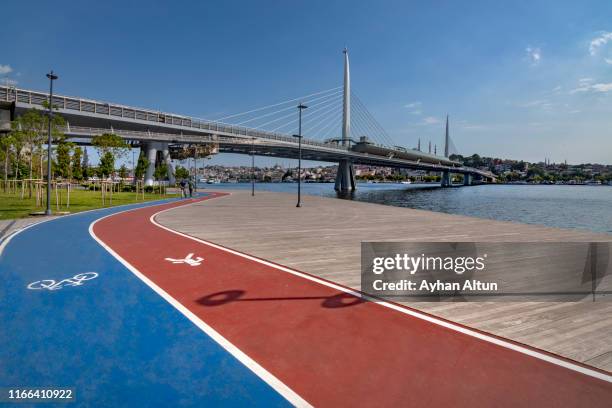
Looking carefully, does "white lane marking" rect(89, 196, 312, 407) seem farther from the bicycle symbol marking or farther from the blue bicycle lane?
the bicycle symbol marking

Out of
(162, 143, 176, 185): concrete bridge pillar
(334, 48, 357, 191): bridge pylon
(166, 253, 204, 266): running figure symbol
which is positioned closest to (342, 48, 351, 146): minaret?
(334, 48, 357, 191): bridge pylon

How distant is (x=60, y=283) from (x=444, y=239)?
11.6 m

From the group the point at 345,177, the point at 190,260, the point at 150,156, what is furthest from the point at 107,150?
the point at 345,177

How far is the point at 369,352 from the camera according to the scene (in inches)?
158

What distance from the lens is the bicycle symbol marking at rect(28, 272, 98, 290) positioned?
6393 millimetres

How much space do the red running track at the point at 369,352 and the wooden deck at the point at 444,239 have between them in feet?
1.62

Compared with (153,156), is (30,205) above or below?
below

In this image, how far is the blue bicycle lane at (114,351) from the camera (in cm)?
331

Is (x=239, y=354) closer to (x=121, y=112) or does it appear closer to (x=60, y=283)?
(x=60, y=283)

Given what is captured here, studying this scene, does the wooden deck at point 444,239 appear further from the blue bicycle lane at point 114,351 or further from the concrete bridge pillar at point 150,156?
the concrete bridge pillar at point 150,156

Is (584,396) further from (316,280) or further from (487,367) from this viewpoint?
(316,280)

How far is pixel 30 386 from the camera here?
134 inches

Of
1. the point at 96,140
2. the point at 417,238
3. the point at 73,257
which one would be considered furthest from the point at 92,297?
the point at 96,140

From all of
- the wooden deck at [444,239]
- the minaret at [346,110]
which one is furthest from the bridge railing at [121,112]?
the wooden deck at [444,239]
